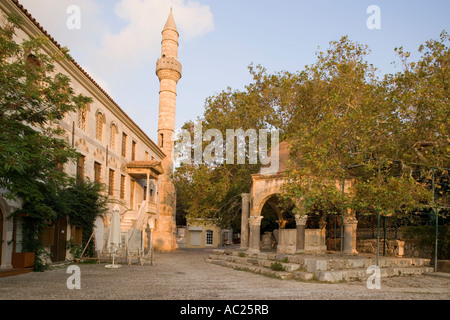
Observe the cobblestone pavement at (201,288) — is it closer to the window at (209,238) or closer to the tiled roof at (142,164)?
the tiled roof at (142,164)

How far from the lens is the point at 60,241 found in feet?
56.3

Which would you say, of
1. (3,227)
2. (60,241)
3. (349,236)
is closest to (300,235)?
(349,236)

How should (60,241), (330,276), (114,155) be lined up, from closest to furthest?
1. (330,276)
2. (60,241)
3. (114,155)

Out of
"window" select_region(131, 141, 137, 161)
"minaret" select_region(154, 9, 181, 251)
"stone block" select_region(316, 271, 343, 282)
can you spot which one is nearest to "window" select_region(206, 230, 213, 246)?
"minaret" select_region(154, 9, 181, 251)

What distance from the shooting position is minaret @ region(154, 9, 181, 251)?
3247 cm

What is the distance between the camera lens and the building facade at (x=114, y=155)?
46.0ft

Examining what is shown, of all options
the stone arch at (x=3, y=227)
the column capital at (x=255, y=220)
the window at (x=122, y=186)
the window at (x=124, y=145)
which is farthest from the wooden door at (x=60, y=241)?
the window at (x=124, y=145)

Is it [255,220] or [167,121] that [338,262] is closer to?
[255,220]

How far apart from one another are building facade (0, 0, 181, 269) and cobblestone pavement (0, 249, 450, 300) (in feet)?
12.8

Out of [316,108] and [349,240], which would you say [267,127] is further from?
[349,240]

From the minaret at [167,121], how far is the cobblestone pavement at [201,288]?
19.9 m

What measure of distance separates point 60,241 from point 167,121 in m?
17.1

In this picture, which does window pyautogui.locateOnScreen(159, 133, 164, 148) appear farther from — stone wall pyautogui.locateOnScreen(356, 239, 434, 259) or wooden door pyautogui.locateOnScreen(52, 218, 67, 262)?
stone wall pyautogui.locateOnScreen(356, 239, 434, 259)

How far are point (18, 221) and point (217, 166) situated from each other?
16.0 metres
